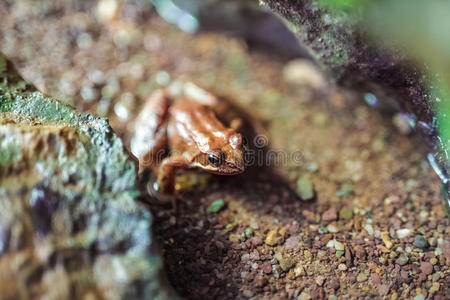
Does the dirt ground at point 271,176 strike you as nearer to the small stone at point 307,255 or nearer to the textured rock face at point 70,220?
the small stone at point 307,255

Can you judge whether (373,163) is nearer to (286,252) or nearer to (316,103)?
(316,103)

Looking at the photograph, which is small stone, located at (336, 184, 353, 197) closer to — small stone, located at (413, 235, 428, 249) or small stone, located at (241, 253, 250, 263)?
small stone, located at (413, 235, 428, 249)

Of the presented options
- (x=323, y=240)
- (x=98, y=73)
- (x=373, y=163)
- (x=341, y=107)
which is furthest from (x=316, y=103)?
(x=98, y=73)

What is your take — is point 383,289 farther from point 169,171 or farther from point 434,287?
point 169,171

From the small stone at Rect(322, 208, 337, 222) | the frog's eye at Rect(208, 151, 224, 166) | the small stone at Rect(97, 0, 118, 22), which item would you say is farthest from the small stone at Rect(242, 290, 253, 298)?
the small stone at Rect(97, 0, 118, 22)

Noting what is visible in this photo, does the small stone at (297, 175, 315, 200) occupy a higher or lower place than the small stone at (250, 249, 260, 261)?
higher

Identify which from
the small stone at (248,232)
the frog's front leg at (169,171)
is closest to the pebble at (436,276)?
the small stone at (248,232)

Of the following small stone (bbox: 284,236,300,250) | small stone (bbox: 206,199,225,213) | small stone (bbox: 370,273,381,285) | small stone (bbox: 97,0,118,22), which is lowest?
small stone (bbox: 97,0,118,22)
